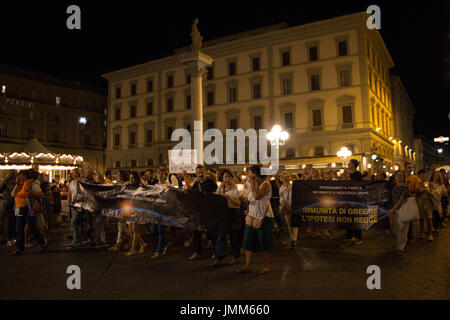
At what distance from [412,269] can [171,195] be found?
15.0 ft

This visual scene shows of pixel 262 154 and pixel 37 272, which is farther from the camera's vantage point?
pixel 262 154

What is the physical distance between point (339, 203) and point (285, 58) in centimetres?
3351

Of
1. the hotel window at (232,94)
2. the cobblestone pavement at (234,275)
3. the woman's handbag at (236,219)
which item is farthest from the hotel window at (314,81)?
the woman's handbag at (236,219)

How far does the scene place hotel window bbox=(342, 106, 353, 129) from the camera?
3516cm

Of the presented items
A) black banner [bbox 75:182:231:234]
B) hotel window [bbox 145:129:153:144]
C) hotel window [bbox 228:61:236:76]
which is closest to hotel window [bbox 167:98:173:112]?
hotel window [bbox 145:129:153:144]

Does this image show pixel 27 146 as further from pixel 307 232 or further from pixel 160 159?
pixel 160 159

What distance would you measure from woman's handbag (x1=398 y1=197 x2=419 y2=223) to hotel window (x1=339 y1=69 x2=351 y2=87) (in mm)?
30885

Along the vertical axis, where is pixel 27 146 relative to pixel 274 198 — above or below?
above

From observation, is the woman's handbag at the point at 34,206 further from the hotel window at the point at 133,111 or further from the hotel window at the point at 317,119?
the hotel window at the point at 133,111

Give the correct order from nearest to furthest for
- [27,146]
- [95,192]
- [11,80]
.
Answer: [95,192], [27,146], [11,80]

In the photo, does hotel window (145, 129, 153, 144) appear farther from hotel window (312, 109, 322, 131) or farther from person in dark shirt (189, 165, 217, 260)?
person in dark shirt (189, 165, 217, 260)
